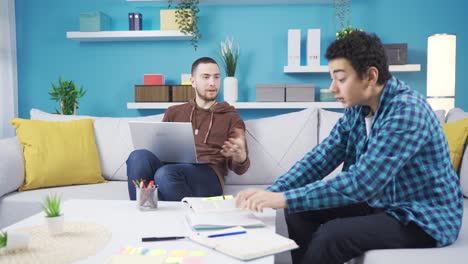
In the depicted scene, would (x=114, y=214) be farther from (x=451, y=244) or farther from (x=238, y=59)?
(x=238, y=59)

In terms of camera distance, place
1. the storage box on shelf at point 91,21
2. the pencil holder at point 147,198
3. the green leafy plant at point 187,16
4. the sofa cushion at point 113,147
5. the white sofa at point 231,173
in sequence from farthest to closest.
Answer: the storage box on shelf at point 91,21 < the green leafy plant at point 187,16 < the sofa cushion at point 113,147 < the white sofa at point 231,173 < the pencil holder at point 147,198

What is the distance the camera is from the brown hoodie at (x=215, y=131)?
7.64 feet

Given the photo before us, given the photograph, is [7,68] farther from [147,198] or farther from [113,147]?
[147,198]

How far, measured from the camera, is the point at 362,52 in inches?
51.7

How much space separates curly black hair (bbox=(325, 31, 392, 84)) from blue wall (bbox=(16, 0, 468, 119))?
2.33m

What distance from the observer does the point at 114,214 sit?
1.50m

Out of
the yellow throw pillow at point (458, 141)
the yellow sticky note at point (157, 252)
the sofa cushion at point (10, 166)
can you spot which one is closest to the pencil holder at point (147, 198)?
the yellow sticky note at point (157, 252)

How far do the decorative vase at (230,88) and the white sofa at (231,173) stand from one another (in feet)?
3.18

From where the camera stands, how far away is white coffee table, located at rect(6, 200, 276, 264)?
111cm

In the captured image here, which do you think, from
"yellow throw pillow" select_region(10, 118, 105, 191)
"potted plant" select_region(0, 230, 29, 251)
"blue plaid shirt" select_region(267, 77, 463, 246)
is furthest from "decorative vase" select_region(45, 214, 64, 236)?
"yellow throw pillow" select_region(10, 118, 105, 191)

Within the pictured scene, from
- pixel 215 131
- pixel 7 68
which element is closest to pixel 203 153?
pixel 215 131

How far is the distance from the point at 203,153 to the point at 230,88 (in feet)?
4.25

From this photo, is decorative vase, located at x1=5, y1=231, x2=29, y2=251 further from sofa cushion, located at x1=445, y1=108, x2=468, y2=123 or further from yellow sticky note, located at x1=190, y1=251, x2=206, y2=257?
sofa cushion, located at x1=445, y1=108, x2=468, y2=123

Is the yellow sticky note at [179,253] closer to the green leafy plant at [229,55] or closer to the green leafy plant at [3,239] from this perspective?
the green leafy plant at [3,239]
